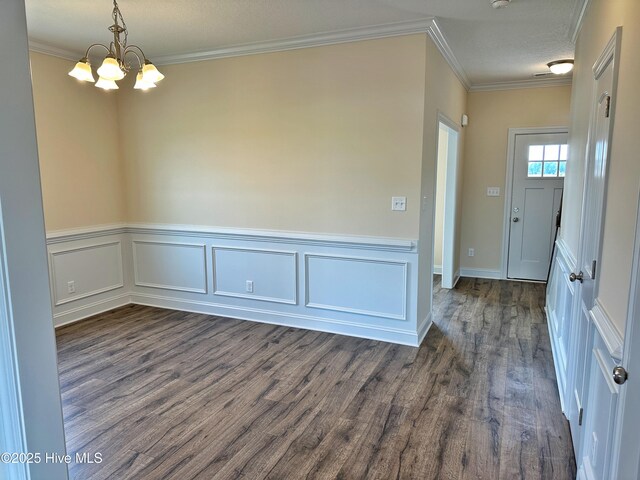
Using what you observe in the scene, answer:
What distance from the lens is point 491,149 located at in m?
5.80

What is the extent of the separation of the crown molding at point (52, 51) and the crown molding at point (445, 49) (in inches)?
132

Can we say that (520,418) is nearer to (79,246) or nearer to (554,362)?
(554,362)

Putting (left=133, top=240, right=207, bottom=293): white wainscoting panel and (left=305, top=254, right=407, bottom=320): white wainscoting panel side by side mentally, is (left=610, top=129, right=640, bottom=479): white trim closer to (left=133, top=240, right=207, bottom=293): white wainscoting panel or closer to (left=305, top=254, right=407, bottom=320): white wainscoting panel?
(left=305, top=254, right=407, bottom=320): white wainscoting panel

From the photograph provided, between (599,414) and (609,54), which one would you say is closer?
Answer: (599,414)

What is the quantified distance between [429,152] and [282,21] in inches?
63.3

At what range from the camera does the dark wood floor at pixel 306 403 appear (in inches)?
84.7

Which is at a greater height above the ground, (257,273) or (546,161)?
(546,161)

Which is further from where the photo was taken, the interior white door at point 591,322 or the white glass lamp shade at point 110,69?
the white glass lamp shade at point 110,69

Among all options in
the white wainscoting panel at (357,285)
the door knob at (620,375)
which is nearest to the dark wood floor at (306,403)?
the white wainscoting panel at (357,285)

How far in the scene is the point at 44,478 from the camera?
1.09m

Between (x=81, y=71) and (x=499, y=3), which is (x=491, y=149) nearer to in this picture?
(x=499, y=3)

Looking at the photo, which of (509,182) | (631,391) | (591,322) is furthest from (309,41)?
(509,182)

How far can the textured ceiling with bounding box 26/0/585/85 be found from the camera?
2.97 metres

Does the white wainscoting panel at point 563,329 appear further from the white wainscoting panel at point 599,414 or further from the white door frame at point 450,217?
the white door frame at point 450,217
